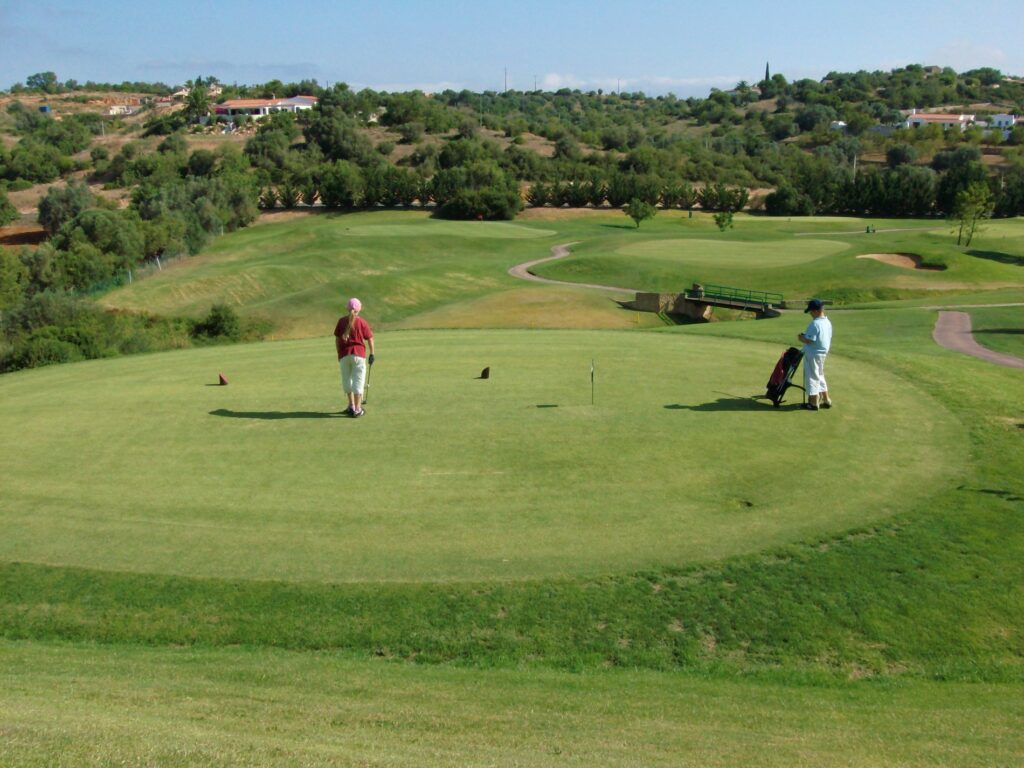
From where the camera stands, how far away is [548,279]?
7288cm

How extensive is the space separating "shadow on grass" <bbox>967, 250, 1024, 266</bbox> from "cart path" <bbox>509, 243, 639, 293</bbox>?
31832mm

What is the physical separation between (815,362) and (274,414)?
1097cm

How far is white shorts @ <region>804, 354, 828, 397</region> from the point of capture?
706 inches

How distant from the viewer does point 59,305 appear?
47031 mm

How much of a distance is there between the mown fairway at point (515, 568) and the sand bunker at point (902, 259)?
5060cm

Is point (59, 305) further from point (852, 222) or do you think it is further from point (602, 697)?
point (852, 222)

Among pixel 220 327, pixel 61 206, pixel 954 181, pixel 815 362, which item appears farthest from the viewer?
pixel 954 181

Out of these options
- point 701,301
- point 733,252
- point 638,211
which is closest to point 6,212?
point 638,211

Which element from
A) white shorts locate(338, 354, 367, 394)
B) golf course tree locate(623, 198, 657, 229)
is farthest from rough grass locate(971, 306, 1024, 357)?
golf course tree locate(623, 198, 657, 229)

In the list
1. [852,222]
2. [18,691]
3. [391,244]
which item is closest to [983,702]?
[18,691]

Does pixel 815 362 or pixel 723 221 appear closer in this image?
pixel 815 362

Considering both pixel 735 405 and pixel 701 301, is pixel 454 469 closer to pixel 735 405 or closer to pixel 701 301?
pixel 735 405

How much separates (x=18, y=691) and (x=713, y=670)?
22.6 feet

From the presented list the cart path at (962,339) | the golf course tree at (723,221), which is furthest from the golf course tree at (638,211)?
the cart path at (962,339)
